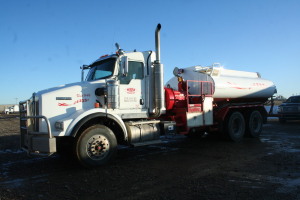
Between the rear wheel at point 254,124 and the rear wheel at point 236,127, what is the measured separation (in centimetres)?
53

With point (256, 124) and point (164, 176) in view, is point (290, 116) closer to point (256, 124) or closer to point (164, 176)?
point (256, 124)

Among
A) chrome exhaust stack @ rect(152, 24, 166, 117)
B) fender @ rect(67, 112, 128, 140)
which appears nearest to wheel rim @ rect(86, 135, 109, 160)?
fender @ rect(67, 112, 128, 140)

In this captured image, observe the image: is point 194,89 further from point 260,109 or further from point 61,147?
point 61,147

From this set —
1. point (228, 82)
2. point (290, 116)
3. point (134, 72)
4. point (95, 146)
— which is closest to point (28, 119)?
point (95, 146)

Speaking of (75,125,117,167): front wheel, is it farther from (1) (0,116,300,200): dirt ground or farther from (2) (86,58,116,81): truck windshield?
(2) (86,58,116,81): truck windshield

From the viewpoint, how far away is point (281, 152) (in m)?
7.88

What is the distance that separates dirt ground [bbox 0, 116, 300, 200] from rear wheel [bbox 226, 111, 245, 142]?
2.00 m

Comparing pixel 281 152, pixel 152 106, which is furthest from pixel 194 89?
pixel 281 152

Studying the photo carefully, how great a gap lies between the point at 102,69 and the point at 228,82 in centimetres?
514

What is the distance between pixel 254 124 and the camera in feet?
38.3

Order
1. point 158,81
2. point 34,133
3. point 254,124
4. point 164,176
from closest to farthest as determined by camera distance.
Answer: point 164,176 < point 34,133 < point 158,81 < point 254,124

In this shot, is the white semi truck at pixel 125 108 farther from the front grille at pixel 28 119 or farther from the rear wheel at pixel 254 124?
the rear wheel at pixel 254 124

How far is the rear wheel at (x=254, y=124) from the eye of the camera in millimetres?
11266

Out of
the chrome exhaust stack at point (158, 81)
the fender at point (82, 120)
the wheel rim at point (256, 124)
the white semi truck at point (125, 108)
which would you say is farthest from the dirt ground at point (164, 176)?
the wheel rim at point (256, 124)
